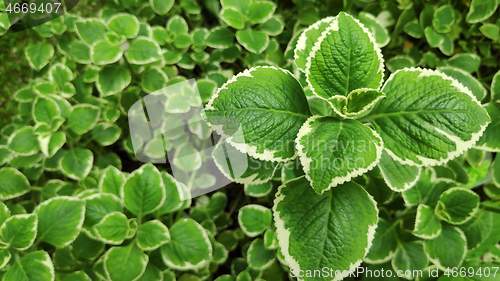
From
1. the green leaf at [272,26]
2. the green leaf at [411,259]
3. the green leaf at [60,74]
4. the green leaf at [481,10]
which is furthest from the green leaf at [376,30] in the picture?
the green leaf at [60,74]

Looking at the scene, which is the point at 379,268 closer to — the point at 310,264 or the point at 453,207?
the point at 453,207

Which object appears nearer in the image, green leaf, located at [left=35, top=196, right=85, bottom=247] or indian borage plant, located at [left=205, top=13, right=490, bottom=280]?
indian borage plant, located at [left=205, top=13, right=490, bottom=280]

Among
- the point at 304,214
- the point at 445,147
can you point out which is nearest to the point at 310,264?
the point at 304,214

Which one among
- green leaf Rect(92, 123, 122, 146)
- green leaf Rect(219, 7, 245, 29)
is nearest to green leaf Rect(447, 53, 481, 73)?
green leaf Rect(219, 7, 245, 29)

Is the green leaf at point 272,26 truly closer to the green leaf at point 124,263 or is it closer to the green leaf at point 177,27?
the green leaf at point 177,27

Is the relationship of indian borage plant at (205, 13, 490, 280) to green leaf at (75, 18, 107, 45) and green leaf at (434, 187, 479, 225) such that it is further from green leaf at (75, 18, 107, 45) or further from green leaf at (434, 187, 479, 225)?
green leaf at (75, 18, 107, 45)

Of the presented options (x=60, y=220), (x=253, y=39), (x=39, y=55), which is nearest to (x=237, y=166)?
(x=60, y=220)

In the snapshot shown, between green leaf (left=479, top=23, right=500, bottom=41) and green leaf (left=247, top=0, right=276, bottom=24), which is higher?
green leaf (left=247, top=0, right=276, bottom=24)
